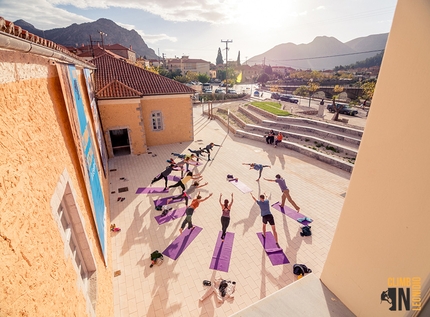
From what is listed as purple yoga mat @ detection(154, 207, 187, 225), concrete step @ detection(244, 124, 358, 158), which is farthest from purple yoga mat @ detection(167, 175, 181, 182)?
concrete step @ detection(244, 124, 358, 158)

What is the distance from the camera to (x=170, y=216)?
9.23 metres

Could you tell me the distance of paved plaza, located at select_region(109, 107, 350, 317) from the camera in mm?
5867

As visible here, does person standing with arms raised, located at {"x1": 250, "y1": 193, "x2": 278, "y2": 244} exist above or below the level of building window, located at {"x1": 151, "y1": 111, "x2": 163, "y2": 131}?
below

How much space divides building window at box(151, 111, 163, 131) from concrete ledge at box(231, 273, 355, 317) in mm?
15339

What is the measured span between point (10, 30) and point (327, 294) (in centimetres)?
636

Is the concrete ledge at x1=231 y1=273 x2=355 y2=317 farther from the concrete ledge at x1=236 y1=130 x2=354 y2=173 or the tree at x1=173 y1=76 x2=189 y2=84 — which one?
the tree at x1=173 y1=76 x2=189 y2=84

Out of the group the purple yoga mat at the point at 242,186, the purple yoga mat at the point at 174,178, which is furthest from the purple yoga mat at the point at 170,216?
the purple yoga mat at the point at 242,186

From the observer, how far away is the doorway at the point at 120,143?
16169 mm

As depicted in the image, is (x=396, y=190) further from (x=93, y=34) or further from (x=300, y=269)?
(x=93, y=34)

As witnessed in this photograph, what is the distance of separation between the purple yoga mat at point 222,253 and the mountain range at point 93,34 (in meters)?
168

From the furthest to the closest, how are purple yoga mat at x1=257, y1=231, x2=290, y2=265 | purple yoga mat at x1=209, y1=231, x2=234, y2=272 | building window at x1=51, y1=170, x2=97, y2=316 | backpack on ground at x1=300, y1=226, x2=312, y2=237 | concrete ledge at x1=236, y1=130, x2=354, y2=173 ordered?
concrete ledge at x1=236, y1=130, x2=354, y2=173, backpack on ground at x1=300, y1=226, x2=312, y2=237, purple yoga mat at x1=257, y1=231, x2=290, y2=265, purple yoga mat at x1=209, y1=231, x2=234, y2=272, building window at x1=51, y1=170, x2=97, y2=316

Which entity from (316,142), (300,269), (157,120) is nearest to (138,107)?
(157,120)

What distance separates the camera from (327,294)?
14.0 feet

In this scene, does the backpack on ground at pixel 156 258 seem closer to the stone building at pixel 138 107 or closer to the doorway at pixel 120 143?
the doorway at pixel 120 143
